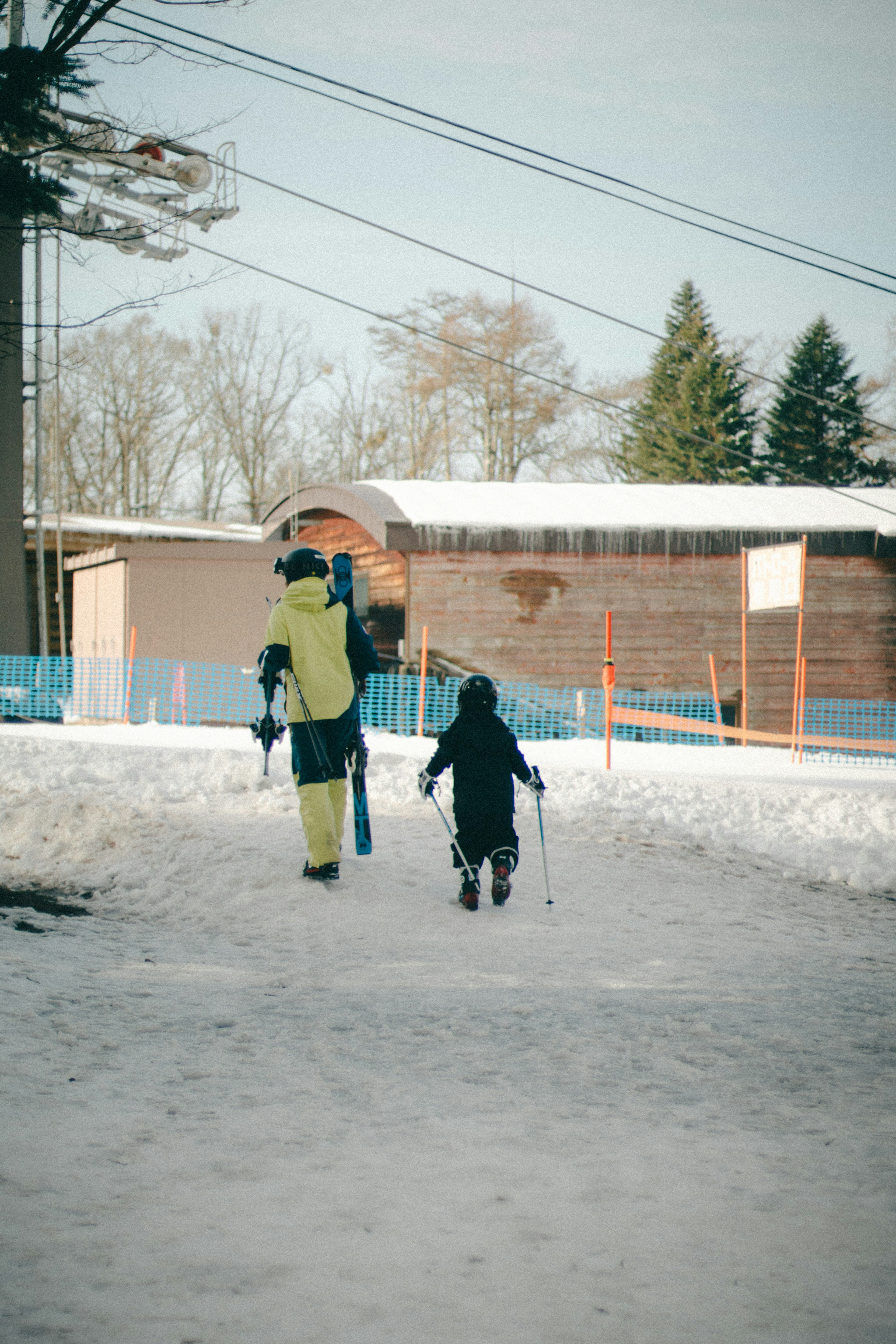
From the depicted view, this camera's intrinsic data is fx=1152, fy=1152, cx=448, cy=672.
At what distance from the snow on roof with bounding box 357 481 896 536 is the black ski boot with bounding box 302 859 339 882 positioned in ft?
42.4

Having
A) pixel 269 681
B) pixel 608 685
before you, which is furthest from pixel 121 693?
pixel 269 681

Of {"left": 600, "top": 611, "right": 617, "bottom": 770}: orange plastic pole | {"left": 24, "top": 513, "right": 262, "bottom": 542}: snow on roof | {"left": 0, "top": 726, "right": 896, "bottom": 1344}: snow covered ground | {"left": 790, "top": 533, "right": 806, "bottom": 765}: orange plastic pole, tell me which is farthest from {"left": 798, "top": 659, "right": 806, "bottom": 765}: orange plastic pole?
{"left": 24, "top": 513, "right": 262, "bottom": 542}: snow on roof

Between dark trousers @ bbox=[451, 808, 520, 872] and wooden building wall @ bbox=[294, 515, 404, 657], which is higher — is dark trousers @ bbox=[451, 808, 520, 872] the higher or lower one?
the lower one

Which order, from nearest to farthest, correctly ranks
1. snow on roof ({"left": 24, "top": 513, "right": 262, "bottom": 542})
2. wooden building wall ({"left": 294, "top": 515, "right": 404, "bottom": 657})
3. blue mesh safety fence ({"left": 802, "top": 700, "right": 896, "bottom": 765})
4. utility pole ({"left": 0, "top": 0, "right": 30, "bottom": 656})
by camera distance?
utility pole ({"left": 0, "top": 0, "right": 30, "bottom": 656}) < blue mesh safety fence ({"left": 802, "top": 700, "right": 896, "bottom": 765}) < wooden building wall ({"left": 294, "top": 515, "right": 404, "bottom": 657}) < snow on roof ({"left": 24, "top": 513, "right": 262, "bottom": 542})

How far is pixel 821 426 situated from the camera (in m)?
48.3

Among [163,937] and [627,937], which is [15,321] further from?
[627,937]

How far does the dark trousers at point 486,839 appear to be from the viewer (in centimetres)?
704

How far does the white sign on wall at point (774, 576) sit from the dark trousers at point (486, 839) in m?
10.3

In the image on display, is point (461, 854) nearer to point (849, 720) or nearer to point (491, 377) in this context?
point (849, 720)

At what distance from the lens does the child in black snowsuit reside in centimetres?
703

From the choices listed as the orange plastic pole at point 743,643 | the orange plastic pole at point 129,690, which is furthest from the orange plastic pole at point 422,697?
the orange plastic pole at point 743,643

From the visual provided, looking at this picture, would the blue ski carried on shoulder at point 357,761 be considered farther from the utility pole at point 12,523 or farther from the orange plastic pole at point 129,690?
the utility pole at point 12,523

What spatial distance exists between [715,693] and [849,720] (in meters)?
2.90

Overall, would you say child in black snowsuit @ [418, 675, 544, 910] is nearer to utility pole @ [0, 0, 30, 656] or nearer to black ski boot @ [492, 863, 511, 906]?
black ski boot @ [492, 863, 511, 906]
